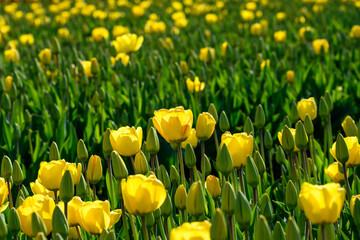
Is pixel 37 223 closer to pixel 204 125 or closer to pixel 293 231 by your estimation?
pixel 293 231

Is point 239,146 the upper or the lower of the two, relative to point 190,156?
upper

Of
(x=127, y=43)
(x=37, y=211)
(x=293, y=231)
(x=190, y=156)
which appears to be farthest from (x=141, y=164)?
(x=127, y=43)

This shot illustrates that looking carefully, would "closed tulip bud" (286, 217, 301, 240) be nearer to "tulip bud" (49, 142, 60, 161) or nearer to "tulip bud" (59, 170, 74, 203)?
"tulip bud" (59, 170, 74, 203)

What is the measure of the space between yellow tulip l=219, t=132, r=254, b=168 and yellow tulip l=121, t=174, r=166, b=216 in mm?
378

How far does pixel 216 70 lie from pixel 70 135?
1581 millimetres

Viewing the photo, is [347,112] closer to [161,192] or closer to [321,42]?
[321,42]

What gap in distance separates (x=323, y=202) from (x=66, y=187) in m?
0.66

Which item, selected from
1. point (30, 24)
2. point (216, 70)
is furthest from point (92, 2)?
point (216, 70)

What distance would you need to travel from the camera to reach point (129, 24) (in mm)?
7293

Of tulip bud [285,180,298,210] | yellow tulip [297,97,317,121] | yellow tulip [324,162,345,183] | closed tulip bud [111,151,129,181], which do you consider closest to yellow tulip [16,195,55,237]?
closed tulip bud [111,151,129,181]

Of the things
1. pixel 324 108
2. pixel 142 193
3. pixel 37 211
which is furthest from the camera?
pixel 324 108

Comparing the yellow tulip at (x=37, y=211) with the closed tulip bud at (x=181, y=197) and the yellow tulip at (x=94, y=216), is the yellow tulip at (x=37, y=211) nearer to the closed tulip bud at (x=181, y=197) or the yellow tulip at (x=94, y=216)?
the yellow tulip at (x=94, y=216)

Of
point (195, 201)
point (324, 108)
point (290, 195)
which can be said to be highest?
point (195, 201)

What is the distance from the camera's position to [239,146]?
155 centimetres
